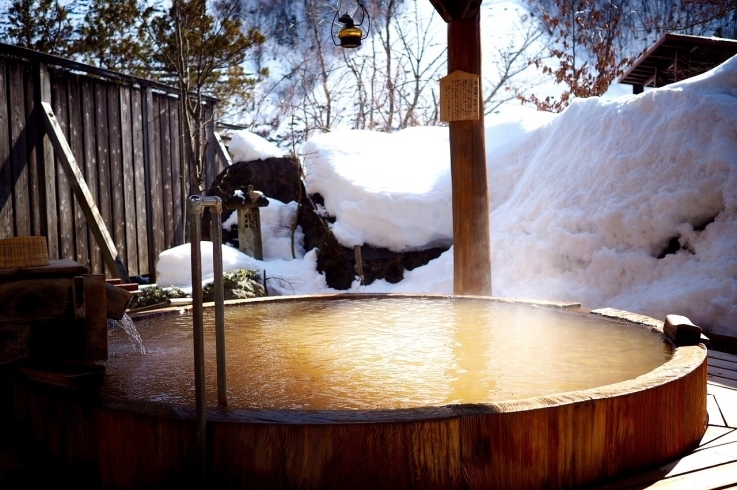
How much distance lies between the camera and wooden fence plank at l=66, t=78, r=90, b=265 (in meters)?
5.78

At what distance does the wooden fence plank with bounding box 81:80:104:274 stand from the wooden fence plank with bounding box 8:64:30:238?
686 mm

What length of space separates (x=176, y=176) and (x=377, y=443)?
21.0 feet

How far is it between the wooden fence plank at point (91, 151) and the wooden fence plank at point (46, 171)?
42cm

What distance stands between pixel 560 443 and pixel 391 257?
5.64 m

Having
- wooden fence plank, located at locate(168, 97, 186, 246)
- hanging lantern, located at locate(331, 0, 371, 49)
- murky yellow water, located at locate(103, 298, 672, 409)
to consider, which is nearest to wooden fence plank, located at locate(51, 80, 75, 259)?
wooden fence plank, located at locate(168, 97, 186, 246)

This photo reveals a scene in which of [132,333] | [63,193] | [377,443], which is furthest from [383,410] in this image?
[63,193]

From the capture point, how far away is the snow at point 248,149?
29.2 ft

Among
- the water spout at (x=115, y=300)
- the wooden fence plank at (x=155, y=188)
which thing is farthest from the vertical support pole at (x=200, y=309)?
the wooden fence plank at (x=155, y=188)

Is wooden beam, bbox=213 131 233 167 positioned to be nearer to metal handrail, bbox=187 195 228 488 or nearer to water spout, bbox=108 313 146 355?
water spout, bbox=108 313 146 355

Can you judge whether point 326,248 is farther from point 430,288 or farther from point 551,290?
point 551,290

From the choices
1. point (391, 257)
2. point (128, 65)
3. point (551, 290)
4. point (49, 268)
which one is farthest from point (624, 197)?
point (128, 65)

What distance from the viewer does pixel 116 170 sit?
6.33 m

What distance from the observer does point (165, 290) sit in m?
5.36

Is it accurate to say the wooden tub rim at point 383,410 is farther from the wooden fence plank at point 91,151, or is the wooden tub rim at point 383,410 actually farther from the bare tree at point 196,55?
the bare tree at point 196,55
